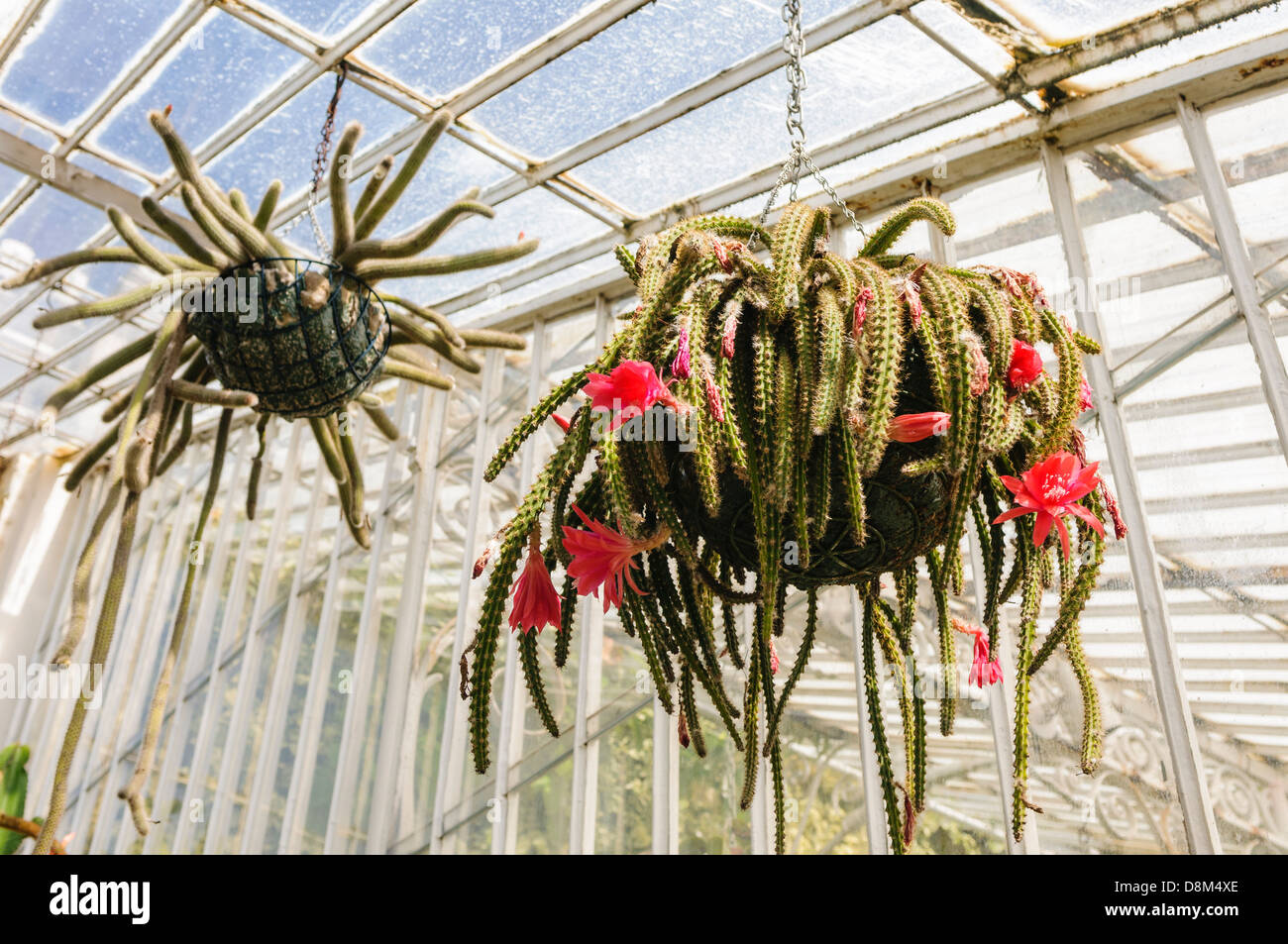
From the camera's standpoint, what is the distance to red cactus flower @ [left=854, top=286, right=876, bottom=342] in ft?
2.72

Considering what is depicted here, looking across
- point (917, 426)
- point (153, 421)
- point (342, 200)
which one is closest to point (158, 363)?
point (153, 421)

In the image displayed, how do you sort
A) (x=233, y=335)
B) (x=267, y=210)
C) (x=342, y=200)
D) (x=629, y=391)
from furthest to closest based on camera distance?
(x=267, y=210)
(x=342, y=200)
(x=233, y=335)
(x=629, y=391)

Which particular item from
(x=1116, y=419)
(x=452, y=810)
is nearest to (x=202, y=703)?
(x=452, y=810)

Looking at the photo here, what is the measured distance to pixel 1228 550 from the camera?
2.05 meters

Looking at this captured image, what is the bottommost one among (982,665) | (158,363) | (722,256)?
(982,665)

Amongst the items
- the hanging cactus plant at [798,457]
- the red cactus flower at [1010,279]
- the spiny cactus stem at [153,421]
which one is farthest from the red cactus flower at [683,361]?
the spiny cactus stem at [153,421]

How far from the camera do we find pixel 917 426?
2.62 feet

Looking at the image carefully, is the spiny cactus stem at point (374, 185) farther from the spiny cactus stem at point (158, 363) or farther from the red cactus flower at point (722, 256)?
the red cactus flower at point (722, 256)

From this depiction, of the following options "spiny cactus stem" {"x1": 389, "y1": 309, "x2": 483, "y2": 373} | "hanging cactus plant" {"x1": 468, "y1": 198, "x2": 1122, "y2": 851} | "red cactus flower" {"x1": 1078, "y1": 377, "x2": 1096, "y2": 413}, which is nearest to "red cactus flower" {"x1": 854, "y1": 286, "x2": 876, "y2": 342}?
"hanging cactus plant" {"x1": 468, "y1": 198, "x2": 1122, "y2": 851}

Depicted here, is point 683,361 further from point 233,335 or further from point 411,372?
point 411,372

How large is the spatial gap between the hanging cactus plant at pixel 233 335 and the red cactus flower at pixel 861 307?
100 centimetres

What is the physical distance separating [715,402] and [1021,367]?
0.32m

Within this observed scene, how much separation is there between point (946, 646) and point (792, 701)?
5.50 ft
